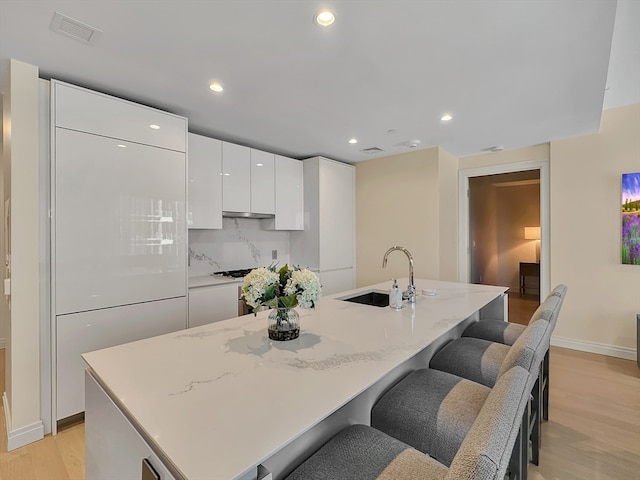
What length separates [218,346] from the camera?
1356 millimetres

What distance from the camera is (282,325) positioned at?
143 centimetres

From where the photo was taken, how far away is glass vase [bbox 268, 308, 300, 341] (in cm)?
142

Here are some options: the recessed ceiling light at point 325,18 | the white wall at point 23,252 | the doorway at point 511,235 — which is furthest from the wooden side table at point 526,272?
the white wall at point 23,252

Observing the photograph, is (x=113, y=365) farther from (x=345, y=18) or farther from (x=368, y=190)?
(x=368, y=190)

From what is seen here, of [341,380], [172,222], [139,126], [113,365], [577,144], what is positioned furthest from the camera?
[577,144]

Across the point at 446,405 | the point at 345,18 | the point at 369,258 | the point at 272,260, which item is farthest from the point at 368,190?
the point at 446,405

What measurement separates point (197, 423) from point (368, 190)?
4189 millimetres

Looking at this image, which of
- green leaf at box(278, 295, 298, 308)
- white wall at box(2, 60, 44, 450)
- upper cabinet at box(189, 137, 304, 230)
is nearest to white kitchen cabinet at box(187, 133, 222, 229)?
upper cabinet at box(189, 137, 304, 230)

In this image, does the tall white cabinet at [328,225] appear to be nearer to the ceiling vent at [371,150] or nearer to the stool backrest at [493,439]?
the ceiling vent at [371,150]

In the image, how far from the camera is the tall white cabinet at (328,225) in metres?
4.25

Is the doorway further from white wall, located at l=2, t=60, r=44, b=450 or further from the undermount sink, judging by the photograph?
white wall, located at l=2, t=60, r=44, b=450

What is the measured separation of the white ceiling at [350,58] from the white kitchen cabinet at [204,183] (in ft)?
0.72

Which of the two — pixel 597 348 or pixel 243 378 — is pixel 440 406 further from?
pixel 597 348

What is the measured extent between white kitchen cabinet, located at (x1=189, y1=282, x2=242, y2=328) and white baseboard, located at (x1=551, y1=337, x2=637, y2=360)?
146 inches
